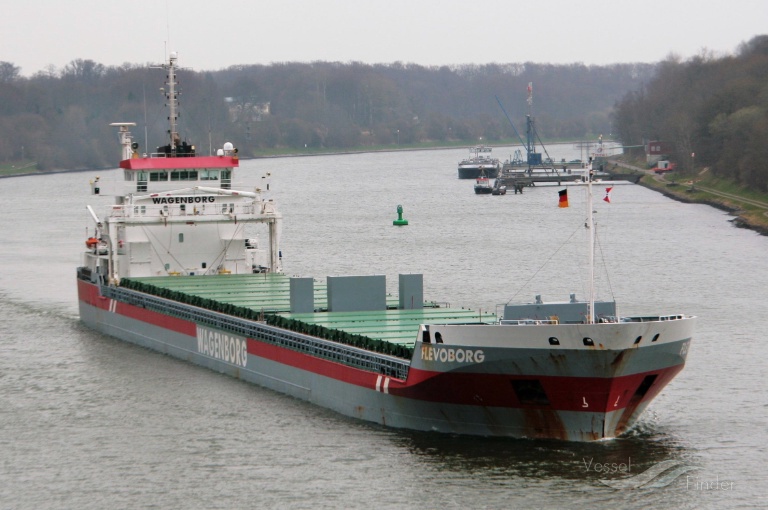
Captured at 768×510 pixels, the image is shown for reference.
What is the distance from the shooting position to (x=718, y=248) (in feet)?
194

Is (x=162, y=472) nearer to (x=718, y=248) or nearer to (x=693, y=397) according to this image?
(x=693, y=397)

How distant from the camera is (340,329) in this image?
1073 inches

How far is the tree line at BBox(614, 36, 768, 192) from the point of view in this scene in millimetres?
84625

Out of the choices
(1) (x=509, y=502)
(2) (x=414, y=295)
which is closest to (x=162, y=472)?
(1) (x=509, y=502)

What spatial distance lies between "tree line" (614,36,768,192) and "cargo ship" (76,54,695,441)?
49.5m

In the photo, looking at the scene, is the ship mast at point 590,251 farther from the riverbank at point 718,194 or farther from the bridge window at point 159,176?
the riverbank at point 718,194

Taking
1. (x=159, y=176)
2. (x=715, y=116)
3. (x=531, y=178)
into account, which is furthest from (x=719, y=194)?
(x=159, y=176)

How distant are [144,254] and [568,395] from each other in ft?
64.9

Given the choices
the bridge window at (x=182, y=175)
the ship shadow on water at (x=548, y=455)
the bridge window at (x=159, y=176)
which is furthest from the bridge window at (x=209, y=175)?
the ship shadow on water at (x=548, y=455)

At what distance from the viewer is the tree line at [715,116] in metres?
84.6

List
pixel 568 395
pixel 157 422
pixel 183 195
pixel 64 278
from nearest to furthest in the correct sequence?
pixel 568 395 → pixel 157 422 → pixel 183 195 → pixel 64 278

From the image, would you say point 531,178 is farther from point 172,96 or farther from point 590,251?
point 590,251

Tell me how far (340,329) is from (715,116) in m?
77.5

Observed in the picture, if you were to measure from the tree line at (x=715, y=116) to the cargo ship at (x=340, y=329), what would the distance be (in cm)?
4948
